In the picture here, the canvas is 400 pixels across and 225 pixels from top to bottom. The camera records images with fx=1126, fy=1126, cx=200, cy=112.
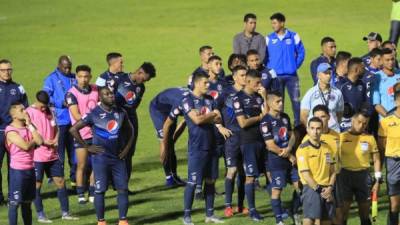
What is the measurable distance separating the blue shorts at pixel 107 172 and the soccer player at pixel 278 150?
2371mm

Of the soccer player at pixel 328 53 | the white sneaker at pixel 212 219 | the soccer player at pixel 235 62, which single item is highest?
the soccer player at pixel 328 53

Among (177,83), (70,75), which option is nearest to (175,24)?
(177,83)

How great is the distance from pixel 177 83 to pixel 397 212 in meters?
17.7

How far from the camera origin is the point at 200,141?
18.5 metres

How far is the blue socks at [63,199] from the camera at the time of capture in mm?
19125

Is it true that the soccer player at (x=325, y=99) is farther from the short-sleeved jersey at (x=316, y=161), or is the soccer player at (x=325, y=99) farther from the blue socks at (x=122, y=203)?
the blue socks at (x=122, y=203)

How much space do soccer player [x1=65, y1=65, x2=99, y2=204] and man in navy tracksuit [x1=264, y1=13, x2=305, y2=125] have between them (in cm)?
523

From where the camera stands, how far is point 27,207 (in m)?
17.9

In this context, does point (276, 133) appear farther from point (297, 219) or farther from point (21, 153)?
point (21, 153)

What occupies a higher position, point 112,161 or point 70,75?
point 70,75

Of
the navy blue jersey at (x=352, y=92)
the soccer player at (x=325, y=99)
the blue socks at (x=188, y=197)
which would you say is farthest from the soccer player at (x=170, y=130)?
the soccer player at (x=325, y=99)

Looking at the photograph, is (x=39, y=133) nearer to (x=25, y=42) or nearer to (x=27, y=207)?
(x=27, y=207)

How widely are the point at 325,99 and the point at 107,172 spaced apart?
Answer: 373 cm

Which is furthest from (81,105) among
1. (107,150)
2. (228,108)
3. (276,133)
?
(276,133)
